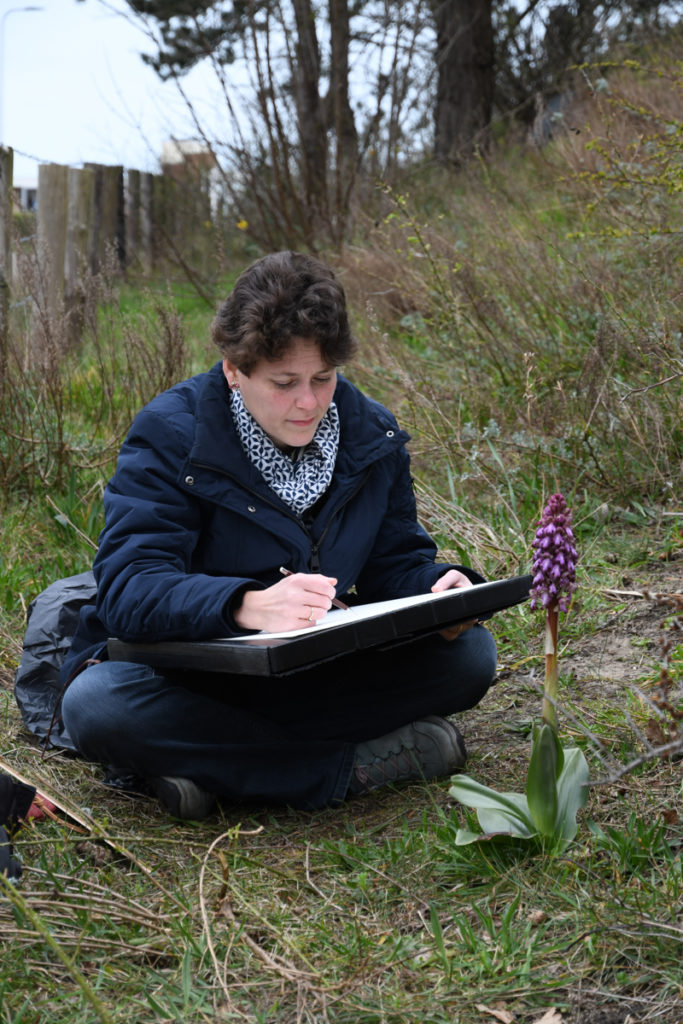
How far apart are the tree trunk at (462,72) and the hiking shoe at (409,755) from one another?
33.7ft

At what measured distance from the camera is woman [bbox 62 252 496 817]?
8.91 feet

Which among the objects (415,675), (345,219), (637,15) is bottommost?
(415,675)

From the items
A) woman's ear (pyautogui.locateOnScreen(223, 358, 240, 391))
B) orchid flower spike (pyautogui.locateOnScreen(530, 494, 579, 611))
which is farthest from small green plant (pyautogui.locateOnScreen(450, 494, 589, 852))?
woman's ear (pyautogui.locateOnScreen(223, 358, 240, 391))

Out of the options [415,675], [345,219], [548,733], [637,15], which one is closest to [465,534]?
[415,675]

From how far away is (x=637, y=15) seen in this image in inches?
617

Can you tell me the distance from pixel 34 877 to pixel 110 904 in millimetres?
353

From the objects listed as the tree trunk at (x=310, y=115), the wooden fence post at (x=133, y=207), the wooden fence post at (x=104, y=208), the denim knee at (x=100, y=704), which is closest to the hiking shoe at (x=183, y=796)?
the denim knee at (x=100, y=704)

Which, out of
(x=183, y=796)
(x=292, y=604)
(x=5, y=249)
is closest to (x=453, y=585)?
(x=292, y=604)

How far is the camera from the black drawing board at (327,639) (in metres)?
2.24

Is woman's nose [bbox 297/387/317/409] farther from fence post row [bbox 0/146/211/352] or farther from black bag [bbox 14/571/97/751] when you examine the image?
fence post row [bbox 0/146/211/352]

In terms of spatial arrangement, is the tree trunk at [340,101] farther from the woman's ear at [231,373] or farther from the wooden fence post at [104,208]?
the woman's ear at [231,373]

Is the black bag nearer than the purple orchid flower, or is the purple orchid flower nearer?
the purple orchid flower

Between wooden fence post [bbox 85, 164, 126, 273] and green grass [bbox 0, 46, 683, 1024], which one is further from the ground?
wooden fence post [bbox 85, 164, 126, 273]

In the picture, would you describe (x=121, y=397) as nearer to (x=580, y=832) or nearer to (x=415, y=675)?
(x=415, y=675)
